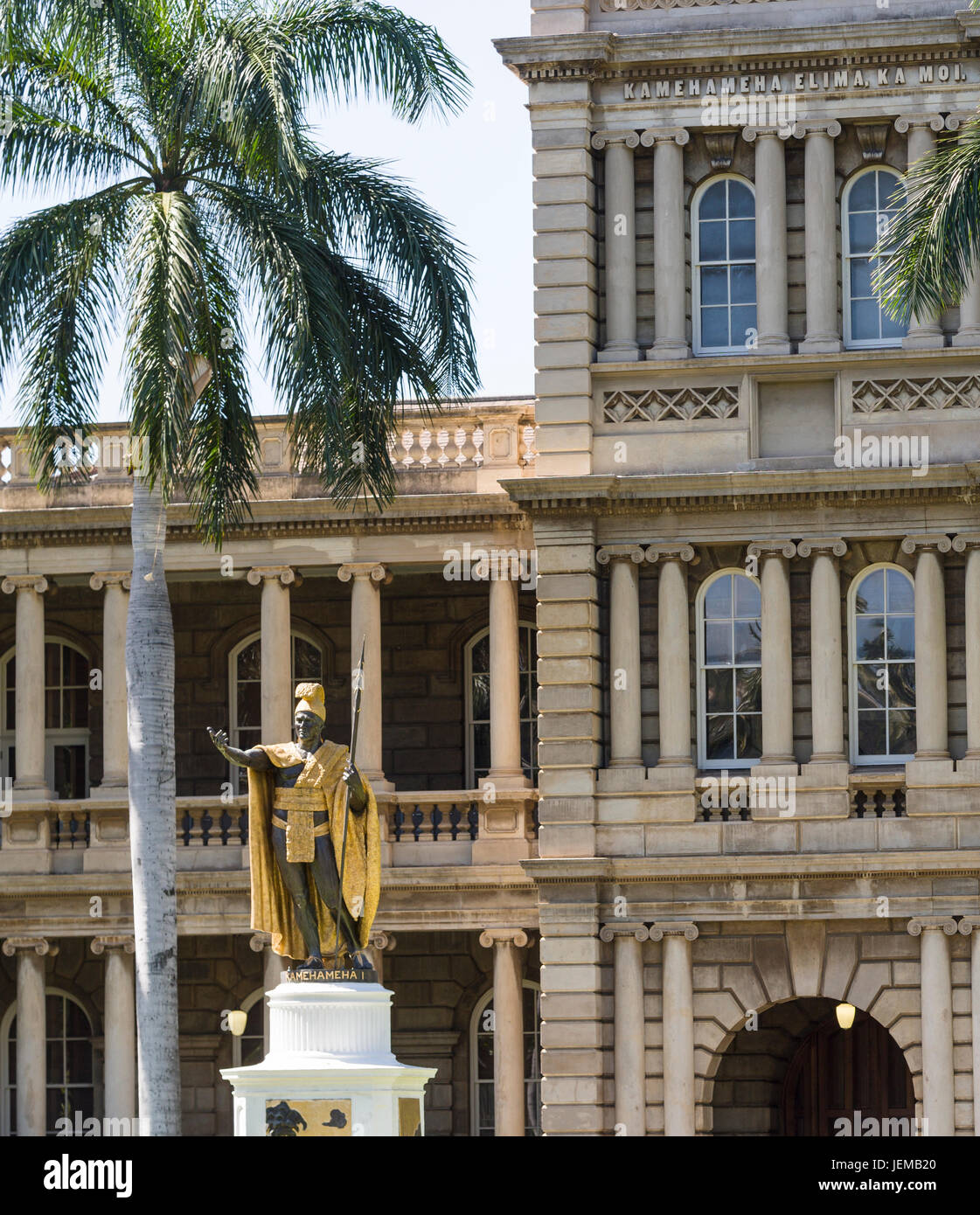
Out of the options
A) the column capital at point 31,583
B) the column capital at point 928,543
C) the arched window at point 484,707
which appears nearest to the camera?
the column capital at point 928,543

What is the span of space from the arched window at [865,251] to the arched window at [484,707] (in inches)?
248

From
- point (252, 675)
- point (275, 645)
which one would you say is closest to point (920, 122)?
point (275, 645)

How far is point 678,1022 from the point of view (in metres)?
25.9

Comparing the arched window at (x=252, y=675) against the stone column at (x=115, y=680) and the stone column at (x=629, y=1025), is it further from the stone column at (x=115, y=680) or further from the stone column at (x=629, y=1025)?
the stone column at (x=629, y=1025)

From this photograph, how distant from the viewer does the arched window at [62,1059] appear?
30984 millimetres

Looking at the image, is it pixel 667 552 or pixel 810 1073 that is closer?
pixel 667 552

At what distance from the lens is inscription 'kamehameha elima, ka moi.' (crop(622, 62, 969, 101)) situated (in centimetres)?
2661

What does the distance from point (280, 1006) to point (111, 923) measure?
42.1 ft

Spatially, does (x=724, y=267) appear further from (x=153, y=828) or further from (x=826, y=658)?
(x=153, y=828)

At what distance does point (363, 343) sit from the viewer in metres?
23.1

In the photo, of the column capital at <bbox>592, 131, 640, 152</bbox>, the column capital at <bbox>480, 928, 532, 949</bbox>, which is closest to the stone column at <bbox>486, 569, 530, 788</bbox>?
the column capital at <bbox>480, 928, 532, 949</bbox>

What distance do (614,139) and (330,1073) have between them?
46.1ft

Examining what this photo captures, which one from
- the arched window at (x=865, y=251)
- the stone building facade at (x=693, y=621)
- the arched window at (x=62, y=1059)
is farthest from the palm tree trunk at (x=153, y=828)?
the arched window at (x=62, y=1059)
